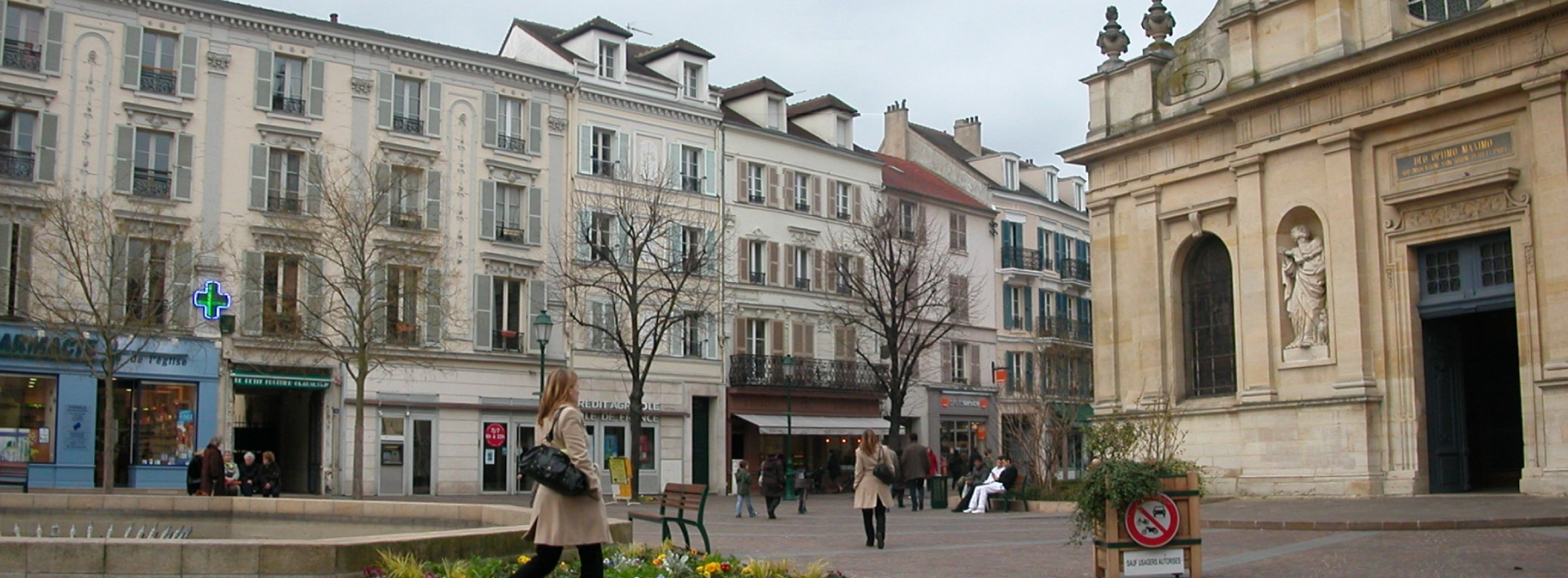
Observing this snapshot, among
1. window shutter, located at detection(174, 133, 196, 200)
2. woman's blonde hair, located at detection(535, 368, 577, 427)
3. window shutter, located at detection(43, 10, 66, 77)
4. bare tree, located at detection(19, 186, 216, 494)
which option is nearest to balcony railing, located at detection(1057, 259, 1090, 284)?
window shutter, located at detection(174, 133, 196, 200)

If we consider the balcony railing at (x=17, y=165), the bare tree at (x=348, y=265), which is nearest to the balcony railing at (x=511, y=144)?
the bare tree at (x=348, y=265)

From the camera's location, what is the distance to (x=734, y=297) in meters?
46.3

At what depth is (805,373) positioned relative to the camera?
4794 centimetres

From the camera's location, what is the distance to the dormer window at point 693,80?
4638 centimetres

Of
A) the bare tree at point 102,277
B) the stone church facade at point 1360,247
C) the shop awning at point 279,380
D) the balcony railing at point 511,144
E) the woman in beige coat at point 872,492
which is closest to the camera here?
the woman in beige coat at point 872,492

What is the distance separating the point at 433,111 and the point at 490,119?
177cm

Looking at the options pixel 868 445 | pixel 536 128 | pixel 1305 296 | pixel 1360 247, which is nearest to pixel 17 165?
pixel 536 128

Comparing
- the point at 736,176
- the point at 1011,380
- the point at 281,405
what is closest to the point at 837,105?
the point at 736,176

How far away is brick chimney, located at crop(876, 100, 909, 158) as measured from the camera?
2472 inches

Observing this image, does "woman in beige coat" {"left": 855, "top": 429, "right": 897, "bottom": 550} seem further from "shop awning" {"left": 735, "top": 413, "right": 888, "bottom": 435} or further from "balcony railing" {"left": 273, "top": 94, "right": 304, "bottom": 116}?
"shop awning" {"left": 735, "top": 413, "right": 888, "bottom": 435}

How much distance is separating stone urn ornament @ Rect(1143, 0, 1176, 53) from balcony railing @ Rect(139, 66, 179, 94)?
2311cm

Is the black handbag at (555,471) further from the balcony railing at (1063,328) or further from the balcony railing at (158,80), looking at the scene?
the balcony railing at (1063,328)

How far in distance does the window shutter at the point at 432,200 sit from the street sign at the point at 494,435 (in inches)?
222

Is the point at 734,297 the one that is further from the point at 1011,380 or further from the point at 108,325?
the point at 108,325
